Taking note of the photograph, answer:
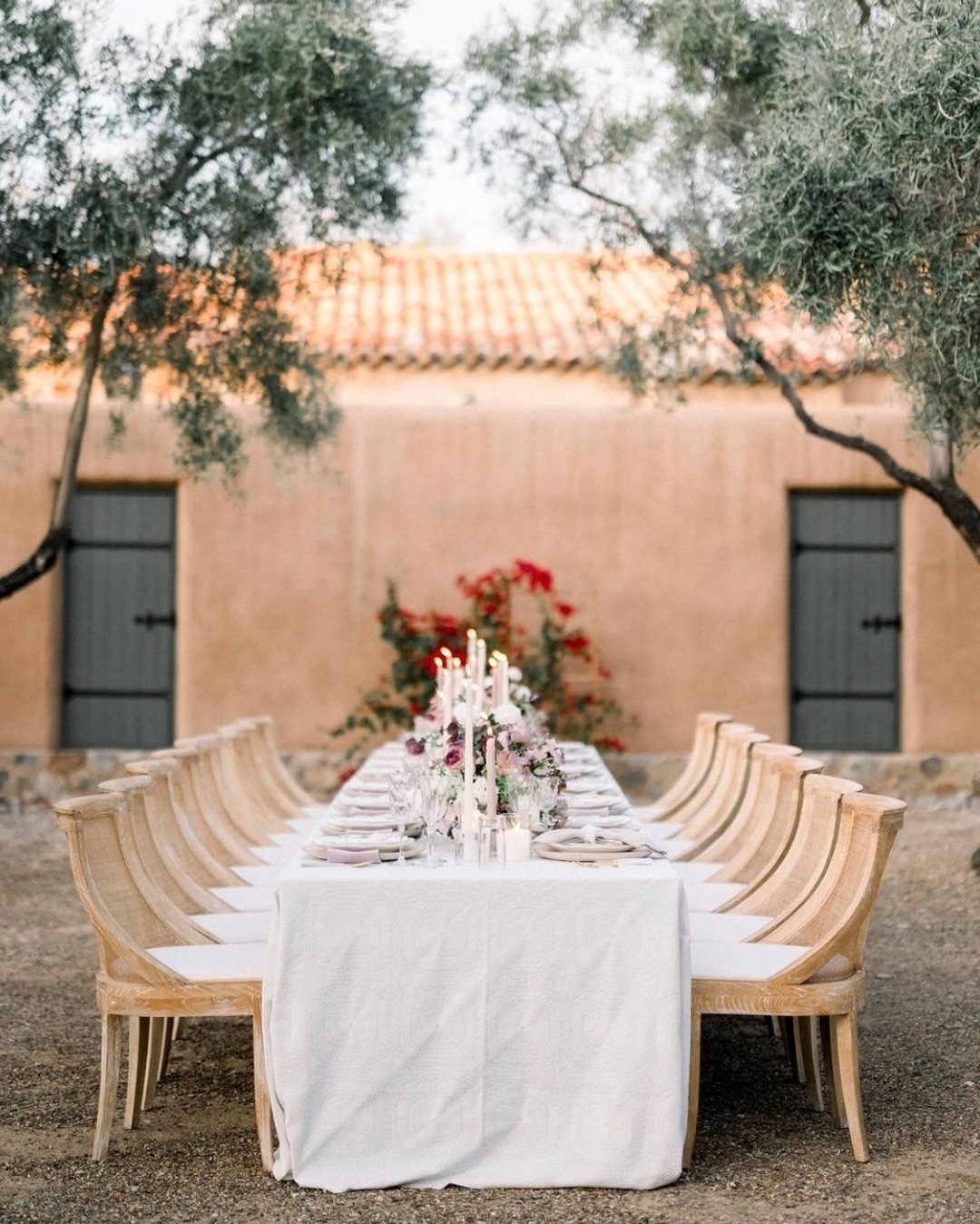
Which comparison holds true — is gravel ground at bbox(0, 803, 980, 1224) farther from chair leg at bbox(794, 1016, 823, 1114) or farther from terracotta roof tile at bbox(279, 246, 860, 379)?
terracotta roof tile at bbox(279, 246, 860, 379)

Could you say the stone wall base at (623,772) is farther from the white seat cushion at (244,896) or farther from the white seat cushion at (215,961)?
the white seat cushion at (215,961)

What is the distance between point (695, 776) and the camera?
294 inches

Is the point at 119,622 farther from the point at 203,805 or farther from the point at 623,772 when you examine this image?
the point at 203,805

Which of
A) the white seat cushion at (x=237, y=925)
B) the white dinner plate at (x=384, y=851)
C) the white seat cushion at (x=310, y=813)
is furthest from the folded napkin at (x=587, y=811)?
the white seat cushion at (x=310, y=813)

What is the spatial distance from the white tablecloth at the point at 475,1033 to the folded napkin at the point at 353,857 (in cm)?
20

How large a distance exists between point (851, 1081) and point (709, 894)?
1.29 metres

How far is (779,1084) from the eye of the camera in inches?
191

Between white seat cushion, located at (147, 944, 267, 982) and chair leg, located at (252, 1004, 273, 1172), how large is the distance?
14 centimetres

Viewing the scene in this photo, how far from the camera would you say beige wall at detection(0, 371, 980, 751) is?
1127 centimetres

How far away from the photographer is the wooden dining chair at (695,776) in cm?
727

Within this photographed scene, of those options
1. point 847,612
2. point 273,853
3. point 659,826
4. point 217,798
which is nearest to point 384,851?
point 273,853

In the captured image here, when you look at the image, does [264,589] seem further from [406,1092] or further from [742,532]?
[406,1092]

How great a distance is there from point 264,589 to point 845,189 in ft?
19.2

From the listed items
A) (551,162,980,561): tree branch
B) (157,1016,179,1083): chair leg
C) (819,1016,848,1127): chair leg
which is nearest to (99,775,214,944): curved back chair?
(157,1016,179,1083): chair leg
